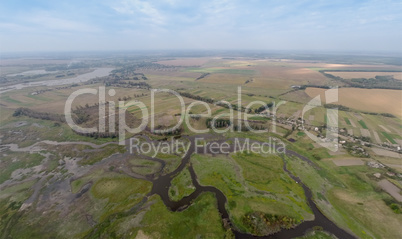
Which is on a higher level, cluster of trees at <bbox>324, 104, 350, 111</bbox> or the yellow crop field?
the yellow crop field

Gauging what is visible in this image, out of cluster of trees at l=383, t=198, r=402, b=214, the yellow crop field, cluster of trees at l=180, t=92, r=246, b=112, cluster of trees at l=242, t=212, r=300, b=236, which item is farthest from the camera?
cluster of trees at l=180, t=92, r=246, b=112

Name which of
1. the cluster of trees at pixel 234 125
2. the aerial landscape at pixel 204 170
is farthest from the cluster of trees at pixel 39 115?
the cluster of trees at pixel 234 125

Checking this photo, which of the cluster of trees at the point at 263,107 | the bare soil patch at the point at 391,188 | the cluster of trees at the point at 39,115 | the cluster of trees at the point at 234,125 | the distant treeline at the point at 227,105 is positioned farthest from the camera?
the distant treeline at the point at 227,105

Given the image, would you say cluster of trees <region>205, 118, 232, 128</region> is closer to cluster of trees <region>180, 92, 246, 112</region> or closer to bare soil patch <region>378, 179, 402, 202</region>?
cluster of trees <region>180, 92, 246, 112</region>

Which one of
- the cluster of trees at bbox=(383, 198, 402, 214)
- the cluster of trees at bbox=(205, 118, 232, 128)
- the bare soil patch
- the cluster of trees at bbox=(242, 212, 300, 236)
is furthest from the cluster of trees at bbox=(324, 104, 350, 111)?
the cluster of trees at bbox=(242, 212, 300, 236)

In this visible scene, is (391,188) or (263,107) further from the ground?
(263,107)

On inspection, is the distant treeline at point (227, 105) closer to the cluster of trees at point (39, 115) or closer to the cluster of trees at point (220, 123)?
the cluster of trees at point (220, 123)

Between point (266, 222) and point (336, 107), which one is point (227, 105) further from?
point (266, 222)

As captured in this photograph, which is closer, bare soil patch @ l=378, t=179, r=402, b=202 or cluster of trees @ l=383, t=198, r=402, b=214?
cluster of trees @ l=383, t=198, r=402, b=214

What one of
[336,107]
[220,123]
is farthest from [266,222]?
[336,107]

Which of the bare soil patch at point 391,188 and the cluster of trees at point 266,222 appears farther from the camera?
the bare soil patch at point 391,188
